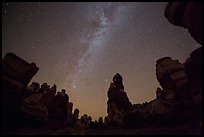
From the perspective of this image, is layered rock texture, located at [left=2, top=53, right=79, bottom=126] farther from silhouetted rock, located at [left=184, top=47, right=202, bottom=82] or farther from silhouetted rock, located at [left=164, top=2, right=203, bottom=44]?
silhouetted rock, located at [left=184, top=47, right=202, bottom=82]

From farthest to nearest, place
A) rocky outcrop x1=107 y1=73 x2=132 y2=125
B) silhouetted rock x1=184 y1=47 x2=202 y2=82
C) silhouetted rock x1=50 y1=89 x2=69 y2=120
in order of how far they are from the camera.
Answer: rocky outcrop x1=107 y1=73 x2=132 y2=125 < silhouetted rock x1=50 y1=89 x2=69 y2=120 < silhouetted rock x1=184 y1=47 x2=202 y2=82

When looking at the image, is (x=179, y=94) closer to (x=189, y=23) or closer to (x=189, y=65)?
(x=189, y=65)

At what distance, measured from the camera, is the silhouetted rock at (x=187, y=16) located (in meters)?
10.4

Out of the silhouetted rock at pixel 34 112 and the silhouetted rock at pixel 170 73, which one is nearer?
the silhouetted rock at pixel 34 112

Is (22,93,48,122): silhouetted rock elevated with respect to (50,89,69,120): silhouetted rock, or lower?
lower

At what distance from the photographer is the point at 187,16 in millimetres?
11156

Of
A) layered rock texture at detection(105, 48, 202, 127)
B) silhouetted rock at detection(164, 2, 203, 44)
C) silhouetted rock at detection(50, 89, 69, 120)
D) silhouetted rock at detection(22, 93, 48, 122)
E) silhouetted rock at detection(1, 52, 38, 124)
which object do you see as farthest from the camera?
silhouetted rock at detection(50, 89, 69, 120)

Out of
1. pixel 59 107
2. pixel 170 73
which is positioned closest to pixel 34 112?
pixel 59 107

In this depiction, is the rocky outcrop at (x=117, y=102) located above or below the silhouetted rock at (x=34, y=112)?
above

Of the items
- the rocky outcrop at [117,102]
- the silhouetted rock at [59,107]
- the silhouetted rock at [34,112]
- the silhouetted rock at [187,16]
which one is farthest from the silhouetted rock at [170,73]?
the silhouetted rock at [34,112]

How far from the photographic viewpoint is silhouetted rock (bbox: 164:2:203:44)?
10367 millimetres

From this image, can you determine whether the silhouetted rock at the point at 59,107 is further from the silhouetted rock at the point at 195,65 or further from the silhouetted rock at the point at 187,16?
the silhouetted rock at the point at 187,16

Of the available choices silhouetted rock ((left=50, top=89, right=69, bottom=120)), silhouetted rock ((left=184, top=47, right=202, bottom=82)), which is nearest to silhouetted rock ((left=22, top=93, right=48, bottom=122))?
silhouetted rock ((left=50, top=89, right=69, bottom=120))

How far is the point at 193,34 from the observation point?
1173 centimetres
